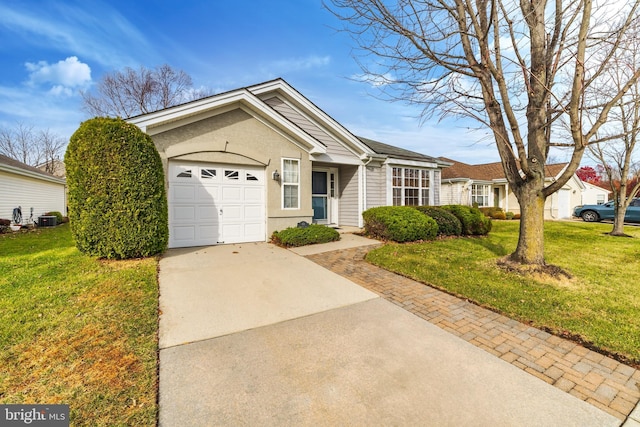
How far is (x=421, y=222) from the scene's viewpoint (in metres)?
9.45

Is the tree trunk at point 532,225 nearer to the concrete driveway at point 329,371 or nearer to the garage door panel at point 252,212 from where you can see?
the concrete driveway at point 329,371

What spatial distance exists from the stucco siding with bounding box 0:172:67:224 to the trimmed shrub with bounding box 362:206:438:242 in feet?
54.5

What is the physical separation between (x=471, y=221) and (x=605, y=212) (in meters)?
15.5

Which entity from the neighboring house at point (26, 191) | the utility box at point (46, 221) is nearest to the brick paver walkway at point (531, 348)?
the neighboring house at point (26, 191)

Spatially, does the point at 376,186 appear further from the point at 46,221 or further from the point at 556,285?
the point at 46,221

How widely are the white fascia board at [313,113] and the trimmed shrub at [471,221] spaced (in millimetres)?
4167

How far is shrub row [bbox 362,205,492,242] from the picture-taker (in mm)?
9203

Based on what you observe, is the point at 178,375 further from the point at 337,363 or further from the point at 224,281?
the point at 224,281

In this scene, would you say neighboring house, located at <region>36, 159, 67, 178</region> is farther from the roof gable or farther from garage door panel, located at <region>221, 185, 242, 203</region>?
the roof gable

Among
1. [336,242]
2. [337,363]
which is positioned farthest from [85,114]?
[337,363]

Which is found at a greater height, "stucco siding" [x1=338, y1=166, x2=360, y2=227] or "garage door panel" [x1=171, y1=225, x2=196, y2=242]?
"stucco siding" [x1=338, y1=166, x2=360, y2=227]

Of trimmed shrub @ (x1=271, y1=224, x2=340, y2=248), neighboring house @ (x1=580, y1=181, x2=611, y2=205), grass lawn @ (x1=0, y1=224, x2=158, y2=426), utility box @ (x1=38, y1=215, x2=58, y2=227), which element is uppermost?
neighboring house @ (x1=580, y1=181, x2=611, y2=205)

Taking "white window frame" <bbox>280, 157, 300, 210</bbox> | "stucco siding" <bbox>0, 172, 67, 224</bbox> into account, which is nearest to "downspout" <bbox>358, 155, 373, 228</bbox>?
"white window frame" <bbox>280, 157, 300, 210</bbox>

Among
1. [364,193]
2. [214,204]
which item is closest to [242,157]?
[214,204]
